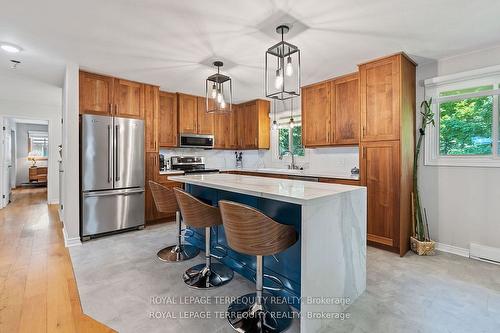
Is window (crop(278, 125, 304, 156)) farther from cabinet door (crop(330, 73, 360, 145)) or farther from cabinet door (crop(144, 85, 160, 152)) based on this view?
cabinet door (crop(144, 85, 160, 152))

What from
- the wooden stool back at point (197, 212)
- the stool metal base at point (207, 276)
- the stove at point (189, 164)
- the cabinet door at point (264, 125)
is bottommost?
the stool metal base at point (207, 276)

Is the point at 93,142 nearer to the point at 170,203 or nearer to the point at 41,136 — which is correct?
the point at 170,203

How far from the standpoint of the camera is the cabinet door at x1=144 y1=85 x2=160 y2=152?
425 centimetres

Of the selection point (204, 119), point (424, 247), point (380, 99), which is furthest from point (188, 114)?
point (424, 247)

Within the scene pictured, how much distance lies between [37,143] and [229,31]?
10.9 m

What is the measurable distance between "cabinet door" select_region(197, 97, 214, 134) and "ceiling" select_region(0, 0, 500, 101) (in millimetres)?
A: 1711

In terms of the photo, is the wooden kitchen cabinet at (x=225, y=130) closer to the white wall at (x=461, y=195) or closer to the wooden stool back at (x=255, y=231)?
the white wall at (x=461, y=195)

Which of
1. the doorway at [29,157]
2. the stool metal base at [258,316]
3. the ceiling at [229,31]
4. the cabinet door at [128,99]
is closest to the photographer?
the stool metal base at [258,316]

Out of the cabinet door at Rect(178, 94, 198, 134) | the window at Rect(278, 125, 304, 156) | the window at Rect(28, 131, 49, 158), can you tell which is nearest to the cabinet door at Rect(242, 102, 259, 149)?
the window at Rect(278, 125, 304, 156)

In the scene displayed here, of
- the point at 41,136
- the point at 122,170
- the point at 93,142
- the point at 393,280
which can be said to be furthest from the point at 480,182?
the point at 41,136

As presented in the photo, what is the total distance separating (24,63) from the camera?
132 inches

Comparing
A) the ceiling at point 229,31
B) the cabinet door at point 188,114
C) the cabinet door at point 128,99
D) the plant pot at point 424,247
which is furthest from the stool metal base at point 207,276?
the cabinet door at point 188,114

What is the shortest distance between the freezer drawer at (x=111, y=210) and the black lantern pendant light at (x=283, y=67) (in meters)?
2.73

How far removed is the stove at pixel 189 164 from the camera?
5.01 m
